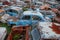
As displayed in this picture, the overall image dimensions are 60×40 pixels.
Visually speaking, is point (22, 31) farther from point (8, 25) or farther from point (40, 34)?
point (8, 25)

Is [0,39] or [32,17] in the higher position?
[0,39]

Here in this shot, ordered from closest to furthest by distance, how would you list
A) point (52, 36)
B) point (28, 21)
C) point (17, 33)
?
point (52, 36)
point (17, 33)
point (28, 21)

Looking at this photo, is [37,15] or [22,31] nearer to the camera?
[22,31]

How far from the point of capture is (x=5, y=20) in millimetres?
13961

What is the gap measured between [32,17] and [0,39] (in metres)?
6.84

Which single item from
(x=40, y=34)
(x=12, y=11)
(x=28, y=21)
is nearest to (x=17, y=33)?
(x=40, y=34)

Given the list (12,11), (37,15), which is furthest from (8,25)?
(12,11)


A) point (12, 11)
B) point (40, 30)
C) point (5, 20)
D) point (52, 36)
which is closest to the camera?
point (52, 36)

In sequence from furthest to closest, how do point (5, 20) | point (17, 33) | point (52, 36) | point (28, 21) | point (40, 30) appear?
1. point (5, 20)
2. point (28, 21)
3. point (17, 33)
4. point (40, 30)
5. point (52, 36)

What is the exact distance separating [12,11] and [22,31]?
822cm

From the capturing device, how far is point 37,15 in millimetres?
13016

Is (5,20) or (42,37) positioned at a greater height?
(42,37)

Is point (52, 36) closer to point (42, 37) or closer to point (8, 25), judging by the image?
point (42, 37)

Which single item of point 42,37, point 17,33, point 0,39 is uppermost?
point 42,37
